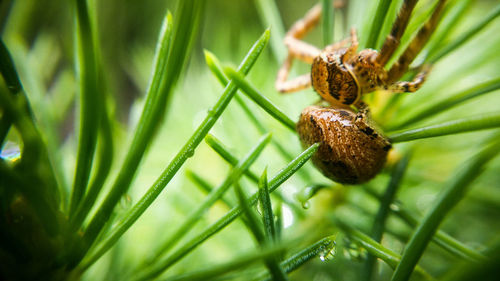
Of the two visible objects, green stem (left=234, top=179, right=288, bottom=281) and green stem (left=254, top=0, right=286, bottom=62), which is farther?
green stem (left=254, top=0, right=286, bottom=62)

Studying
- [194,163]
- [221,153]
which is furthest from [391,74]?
[194,163]

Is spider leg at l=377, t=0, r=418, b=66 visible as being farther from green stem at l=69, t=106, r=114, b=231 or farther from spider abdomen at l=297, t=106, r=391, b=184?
green stem at l=69, t=106, r=114, b=231

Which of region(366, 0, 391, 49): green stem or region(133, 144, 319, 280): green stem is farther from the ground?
region(366, 0, 391, 49): green stem

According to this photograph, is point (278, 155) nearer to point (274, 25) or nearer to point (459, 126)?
point (274, 25)

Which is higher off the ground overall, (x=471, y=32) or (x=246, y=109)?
(x=471, y=32)

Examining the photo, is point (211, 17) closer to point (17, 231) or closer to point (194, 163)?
point (194, 163)

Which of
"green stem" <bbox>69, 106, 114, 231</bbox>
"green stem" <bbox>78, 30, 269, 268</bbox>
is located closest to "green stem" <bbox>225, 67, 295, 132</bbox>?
"green stem" <bbox>78, 30, 269, 268</bbox>

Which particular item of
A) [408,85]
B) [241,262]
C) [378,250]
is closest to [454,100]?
[408,85]
